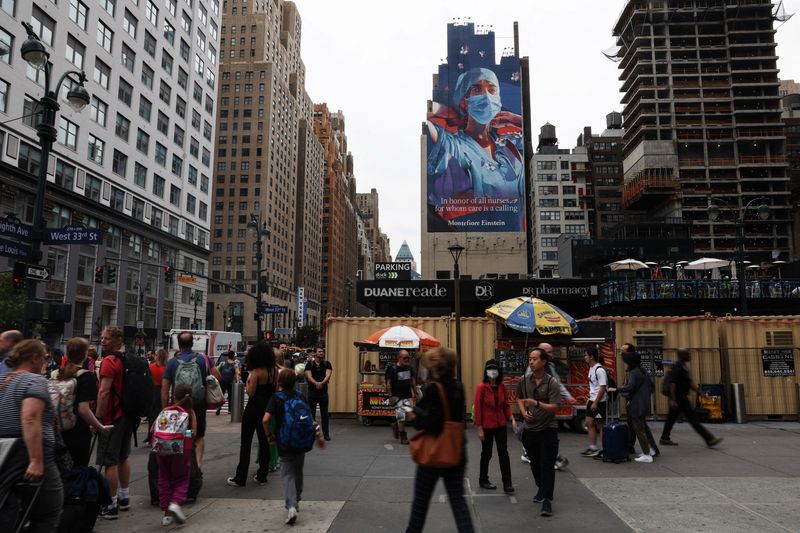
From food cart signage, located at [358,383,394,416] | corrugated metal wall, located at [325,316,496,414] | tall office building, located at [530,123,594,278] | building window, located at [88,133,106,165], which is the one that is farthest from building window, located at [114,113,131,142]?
tall office building, located at [530,123,594,278]

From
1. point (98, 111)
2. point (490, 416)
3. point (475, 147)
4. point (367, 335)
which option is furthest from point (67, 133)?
point (490, 416)

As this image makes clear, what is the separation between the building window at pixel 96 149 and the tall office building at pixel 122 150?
8 centimetres

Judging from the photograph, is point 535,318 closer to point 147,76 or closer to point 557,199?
point 147,76

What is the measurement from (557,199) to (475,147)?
225ft

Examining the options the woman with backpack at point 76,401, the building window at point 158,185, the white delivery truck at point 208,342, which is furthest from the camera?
the building window at point 158,185

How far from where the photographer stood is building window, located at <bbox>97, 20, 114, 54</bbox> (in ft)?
135

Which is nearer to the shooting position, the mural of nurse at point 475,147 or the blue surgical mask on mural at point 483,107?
the mural of nurse at point 475,147

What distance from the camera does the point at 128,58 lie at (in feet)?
148

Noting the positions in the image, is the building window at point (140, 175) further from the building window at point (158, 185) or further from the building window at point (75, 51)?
the building window at point (75, 51)

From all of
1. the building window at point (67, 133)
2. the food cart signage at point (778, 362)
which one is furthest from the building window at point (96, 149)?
the food cart signage at point (778, 362)

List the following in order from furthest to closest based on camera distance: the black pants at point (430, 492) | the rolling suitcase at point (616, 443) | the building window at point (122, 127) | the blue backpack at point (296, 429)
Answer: the building window at point (122, 127)
the rolling suitcase at point (616, 443)
the blue backpack at point (296, 429)
the black pants at point (430, 492)

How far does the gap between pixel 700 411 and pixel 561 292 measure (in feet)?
46.2

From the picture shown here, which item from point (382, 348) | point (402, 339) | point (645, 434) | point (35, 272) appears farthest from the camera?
point (382, 348)

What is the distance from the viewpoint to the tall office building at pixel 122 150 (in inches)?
1332
